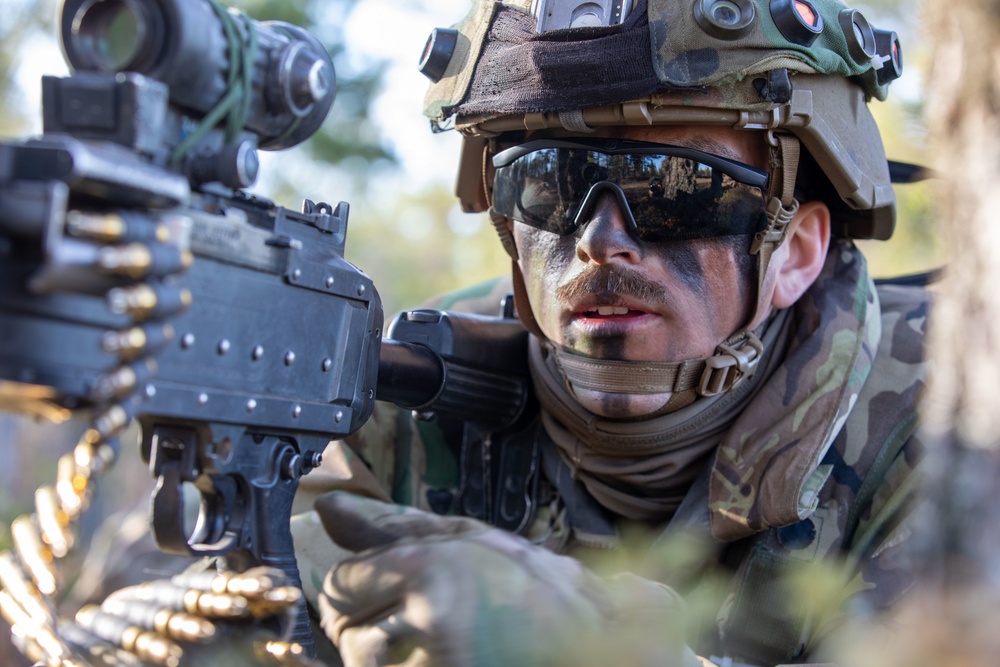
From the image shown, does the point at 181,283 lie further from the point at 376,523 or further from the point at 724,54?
the point at 724,54

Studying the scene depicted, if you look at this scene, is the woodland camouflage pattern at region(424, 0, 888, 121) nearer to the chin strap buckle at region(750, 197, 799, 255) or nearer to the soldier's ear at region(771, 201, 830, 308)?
the chin strap buckle at region(750, 197, 799, 255)

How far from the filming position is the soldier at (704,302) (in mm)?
2652

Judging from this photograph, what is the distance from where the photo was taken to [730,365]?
9.26ft

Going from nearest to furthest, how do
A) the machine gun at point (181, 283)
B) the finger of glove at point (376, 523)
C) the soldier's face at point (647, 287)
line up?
the machine gun at point (181, 283), the finger of glove at point (376, 523), the soldier's face at point (647, 287)

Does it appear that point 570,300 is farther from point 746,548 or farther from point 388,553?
point 388,553

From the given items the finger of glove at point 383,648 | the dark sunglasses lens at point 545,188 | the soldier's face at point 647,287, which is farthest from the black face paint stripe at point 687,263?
the finger of glove at point 383,648

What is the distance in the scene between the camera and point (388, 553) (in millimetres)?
1800

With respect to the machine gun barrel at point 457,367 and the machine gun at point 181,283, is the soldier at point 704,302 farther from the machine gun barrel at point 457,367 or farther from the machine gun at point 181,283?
the machine gun at point 181,283

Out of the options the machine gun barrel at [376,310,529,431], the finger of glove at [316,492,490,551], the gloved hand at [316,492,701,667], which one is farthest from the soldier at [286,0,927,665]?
the gloved hand at [316,492,701,667]

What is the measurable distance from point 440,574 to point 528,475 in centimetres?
147

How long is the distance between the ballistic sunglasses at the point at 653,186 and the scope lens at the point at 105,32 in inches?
50.3

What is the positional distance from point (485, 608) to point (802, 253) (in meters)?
1.80

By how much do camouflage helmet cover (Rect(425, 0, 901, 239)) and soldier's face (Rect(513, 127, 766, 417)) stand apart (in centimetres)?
12

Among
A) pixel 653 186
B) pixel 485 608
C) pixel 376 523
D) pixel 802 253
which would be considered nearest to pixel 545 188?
pixel 653 186
